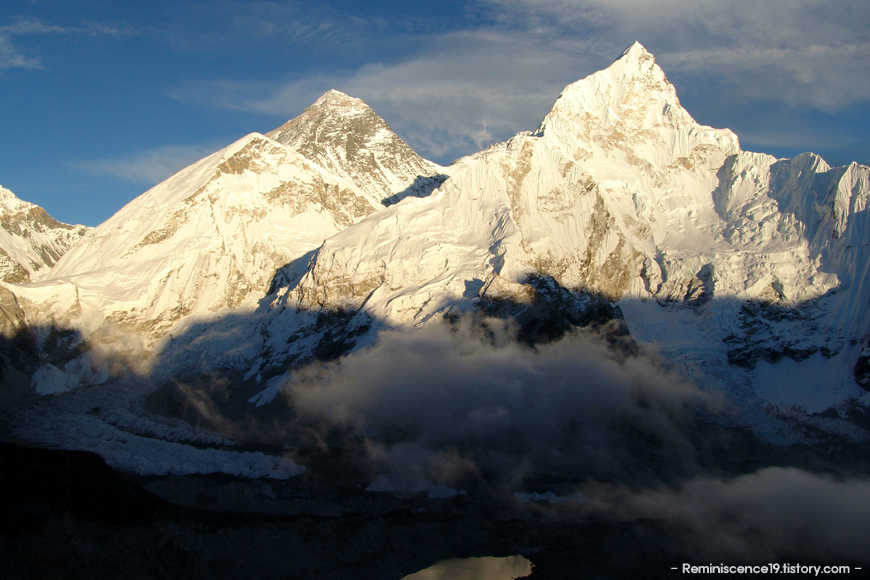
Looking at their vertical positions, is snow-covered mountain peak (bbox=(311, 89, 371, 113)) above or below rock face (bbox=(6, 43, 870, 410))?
above

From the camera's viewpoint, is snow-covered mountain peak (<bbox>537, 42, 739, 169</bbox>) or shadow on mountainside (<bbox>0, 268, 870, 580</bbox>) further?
snow-covered mountain peak (<bbox>537, 42, 739, 169</bbox>)

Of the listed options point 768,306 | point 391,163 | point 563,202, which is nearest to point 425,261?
point 563,202

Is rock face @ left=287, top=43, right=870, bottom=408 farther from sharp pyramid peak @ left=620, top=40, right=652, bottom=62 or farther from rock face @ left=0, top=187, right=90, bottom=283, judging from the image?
rock face @ left=0, top=187, right=90, bottom=283

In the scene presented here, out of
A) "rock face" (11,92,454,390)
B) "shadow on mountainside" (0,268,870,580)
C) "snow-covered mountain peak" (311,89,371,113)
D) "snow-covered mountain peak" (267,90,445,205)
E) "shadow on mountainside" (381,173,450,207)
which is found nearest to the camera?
"shadow on mountainside" (0,268,870,580)

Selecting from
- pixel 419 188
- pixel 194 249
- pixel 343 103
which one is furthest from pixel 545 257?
pixel 343 103

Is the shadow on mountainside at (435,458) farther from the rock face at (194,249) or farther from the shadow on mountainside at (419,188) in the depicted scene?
the shadow on mountainside at (419,188)

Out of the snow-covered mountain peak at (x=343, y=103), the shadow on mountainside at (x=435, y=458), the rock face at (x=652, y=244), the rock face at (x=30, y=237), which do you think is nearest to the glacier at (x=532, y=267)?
the rock face at (x=652, y=244)

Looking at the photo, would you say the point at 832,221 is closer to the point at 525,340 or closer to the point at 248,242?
the point at 525,340

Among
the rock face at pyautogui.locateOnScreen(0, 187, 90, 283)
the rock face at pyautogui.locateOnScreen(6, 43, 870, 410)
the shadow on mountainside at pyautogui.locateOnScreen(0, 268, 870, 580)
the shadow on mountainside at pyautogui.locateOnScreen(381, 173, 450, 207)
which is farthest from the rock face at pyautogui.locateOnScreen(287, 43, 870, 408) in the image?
the rock face at pyautogui.locateOnScreen(0, 187, 90, 283)

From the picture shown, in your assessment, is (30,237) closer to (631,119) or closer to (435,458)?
(435,458)
